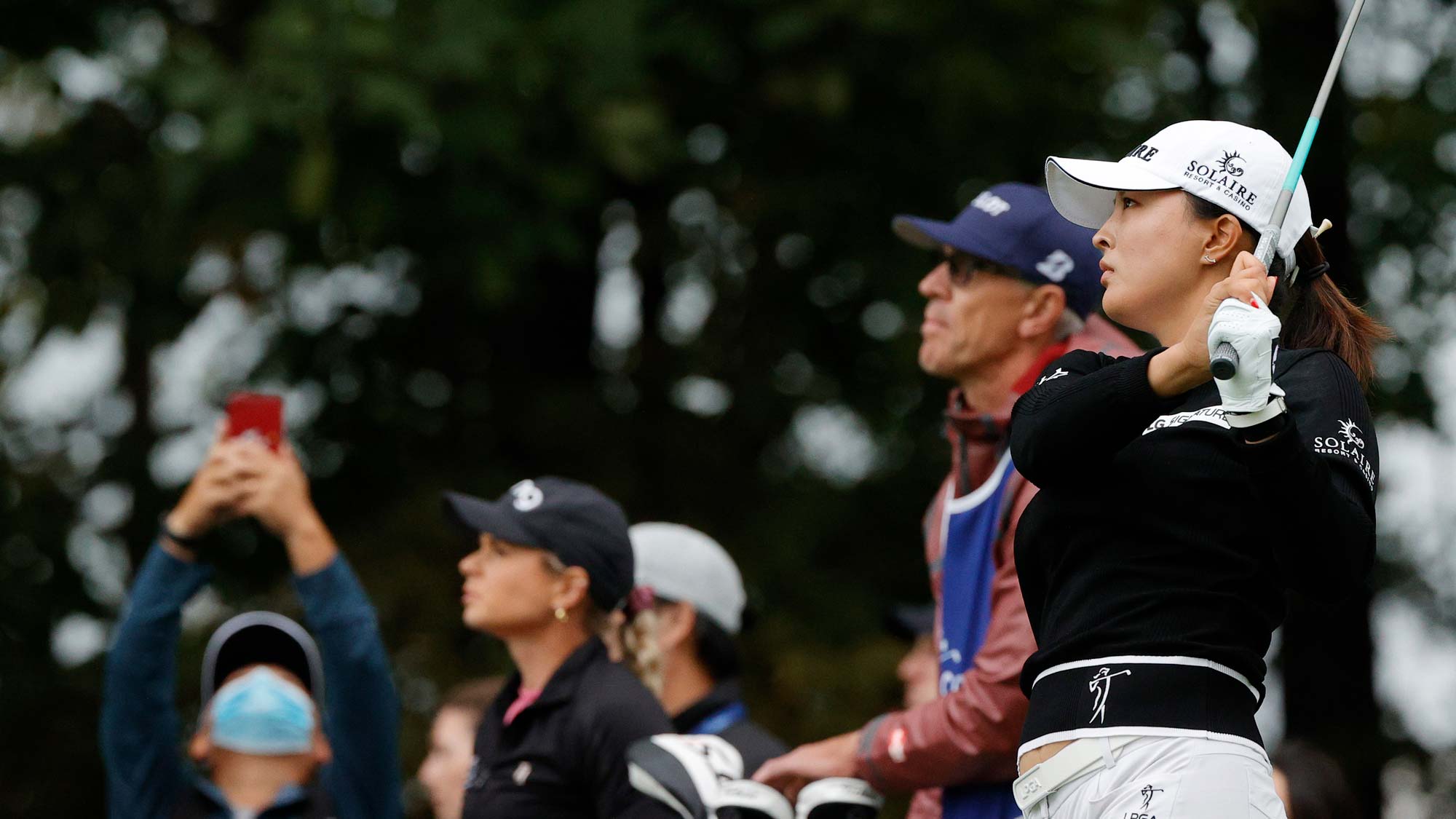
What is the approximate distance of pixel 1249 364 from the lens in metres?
2.52

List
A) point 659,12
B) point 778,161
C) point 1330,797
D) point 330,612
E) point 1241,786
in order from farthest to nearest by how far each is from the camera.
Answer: point 778,161, point 659,12, point 1330,797, point 330,612, point 1241,786

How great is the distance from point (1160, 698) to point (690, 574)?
2.91m

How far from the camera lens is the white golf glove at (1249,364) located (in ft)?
8.23

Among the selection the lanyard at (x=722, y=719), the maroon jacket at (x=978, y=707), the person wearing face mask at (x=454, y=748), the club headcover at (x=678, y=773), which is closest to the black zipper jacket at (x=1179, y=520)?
the maroon jacket at (x=978, y=707)

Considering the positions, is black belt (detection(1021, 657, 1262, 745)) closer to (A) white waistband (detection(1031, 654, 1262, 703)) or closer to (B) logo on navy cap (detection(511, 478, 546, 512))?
(A) white waistband (detection(1031, 654, 1262, 703))

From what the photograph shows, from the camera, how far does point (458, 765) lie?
5.76 meters

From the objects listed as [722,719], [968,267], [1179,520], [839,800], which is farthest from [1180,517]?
[722,719]

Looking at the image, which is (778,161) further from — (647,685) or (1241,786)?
(1241,786)

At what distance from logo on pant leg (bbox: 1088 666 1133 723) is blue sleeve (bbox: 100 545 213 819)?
2.76 m

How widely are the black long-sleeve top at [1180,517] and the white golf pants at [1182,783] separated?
0.13 metres

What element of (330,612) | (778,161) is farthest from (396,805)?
(778,161)

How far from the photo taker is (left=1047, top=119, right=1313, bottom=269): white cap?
2965mm

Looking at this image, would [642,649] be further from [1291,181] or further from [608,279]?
→ [608,279]

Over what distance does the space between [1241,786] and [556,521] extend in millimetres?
2275
